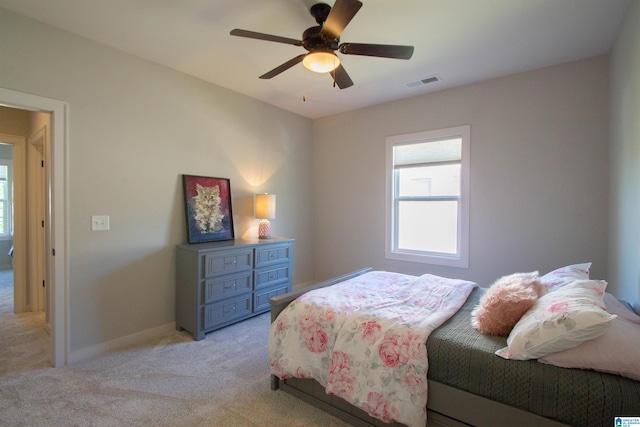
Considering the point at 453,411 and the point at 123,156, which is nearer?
the point at 453,411

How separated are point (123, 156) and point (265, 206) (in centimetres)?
157

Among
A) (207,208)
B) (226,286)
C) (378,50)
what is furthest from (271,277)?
(378,50)

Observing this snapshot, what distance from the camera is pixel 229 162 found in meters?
3.71

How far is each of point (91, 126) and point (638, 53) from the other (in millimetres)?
4131

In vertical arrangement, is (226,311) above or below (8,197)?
below

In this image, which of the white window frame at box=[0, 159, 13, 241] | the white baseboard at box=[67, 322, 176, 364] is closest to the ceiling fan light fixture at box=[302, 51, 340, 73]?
the white baseboard at box=[67, 322, 176, 364]

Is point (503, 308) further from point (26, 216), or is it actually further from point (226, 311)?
point (26, 216)

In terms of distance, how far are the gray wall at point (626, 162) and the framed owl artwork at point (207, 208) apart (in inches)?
142

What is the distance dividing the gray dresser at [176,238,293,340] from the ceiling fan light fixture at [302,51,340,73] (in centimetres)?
192

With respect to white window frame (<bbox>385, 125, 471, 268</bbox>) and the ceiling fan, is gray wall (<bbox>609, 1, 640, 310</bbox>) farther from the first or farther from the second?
the ceiling fan

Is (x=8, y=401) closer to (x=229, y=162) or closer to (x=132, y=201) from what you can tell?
(x=132, y=201)

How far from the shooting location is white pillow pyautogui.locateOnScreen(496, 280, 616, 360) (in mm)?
1236

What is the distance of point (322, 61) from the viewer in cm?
211

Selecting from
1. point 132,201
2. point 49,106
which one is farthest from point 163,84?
point 132,201
